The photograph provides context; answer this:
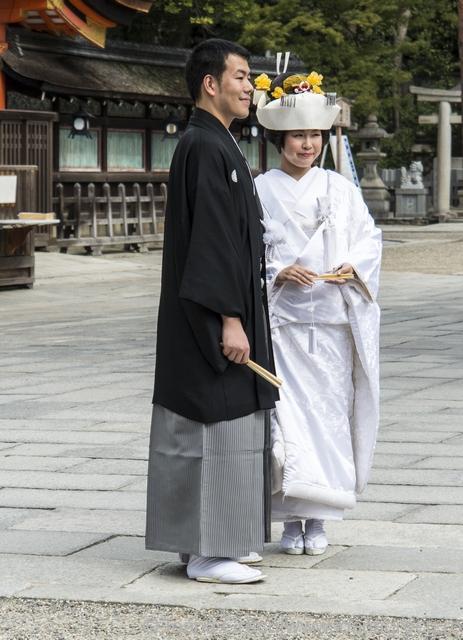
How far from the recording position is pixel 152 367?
934 centimetres

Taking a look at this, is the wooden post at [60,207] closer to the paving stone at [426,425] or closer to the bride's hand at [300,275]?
the paving stone at [426,425]

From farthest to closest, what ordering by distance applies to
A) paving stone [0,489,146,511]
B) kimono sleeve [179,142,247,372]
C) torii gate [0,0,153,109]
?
torii gate [0,0,153,109] → paving stone [0,489,146,511] → kimono sleeve [179,142,247,372]

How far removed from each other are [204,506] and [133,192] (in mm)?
18444

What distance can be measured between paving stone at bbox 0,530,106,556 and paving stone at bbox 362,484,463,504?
1202 mm

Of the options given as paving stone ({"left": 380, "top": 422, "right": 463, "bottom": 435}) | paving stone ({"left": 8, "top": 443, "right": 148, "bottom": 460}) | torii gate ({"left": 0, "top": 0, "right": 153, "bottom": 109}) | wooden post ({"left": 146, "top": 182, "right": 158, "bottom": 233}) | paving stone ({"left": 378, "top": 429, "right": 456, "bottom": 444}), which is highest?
torii gate ({"left": 0, "top": 0, "right": 153, "bottom": 109})

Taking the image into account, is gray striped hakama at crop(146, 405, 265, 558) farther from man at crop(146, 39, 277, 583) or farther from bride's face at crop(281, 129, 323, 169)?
bride's face at crop(281, 129, 323, 169)

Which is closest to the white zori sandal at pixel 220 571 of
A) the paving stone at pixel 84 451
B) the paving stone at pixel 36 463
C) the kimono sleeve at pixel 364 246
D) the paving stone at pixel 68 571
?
the paving stone at pixel 68 571

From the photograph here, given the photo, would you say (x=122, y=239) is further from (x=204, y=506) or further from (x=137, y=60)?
(x=204, y=506)

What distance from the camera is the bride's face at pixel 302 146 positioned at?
4.80 metres

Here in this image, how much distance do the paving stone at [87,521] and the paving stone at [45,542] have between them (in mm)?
63

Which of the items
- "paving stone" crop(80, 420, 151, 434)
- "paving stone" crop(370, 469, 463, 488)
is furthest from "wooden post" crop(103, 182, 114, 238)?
"paving stone" crop(370, 469, 463, 488)

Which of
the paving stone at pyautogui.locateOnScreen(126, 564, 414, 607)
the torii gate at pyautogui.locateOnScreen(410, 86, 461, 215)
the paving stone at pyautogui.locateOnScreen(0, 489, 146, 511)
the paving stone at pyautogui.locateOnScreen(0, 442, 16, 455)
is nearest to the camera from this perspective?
the paving stone at pyautogui.locateOnScreen(126, 564, 414, 607)

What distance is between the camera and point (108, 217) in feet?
70.1

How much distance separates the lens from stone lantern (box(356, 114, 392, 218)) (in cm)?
3189
